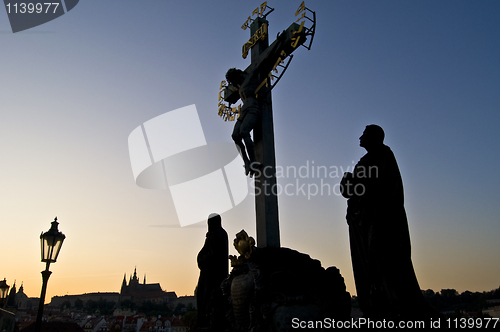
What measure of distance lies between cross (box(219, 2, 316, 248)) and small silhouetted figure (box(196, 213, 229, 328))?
0.69 meters

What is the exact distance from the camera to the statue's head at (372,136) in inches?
151

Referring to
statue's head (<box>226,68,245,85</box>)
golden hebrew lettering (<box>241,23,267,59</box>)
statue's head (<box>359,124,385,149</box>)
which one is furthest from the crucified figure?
statue's head (<box>359,124,385,149</box>)

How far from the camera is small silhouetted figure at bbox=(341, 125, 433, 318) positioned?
3.17 m

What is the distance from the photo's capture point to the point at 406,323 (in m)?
2.98

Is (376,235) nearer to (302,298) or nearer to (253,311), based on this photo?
(302,298)

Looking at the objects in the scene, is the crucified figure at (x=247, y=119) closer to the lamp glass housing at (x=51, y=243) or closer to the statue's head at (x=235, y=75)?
the statue's head at (x=235, y=75)

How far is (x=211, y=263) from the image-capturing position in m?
6.59

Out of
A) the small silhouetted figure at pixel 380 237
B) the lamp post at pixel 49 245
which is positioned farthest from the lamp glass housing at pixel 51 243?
the small silhouetted figure at pixel 380 237

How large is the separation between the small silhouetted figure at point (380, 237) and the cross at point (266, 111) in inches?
113

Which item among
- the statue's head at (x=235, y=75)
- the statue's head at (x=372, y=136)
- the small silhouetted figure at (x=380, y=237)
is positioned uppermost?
the statue's head at (x=235, y=75)

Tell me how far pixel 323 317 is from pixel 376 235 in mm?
2115

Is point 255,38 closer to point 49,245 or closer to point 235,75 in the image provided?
point 235,75

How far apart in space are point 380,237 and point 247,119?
4.37 meters

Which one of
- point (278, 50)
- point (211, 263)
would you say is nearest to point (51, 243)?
point (211, 263)
